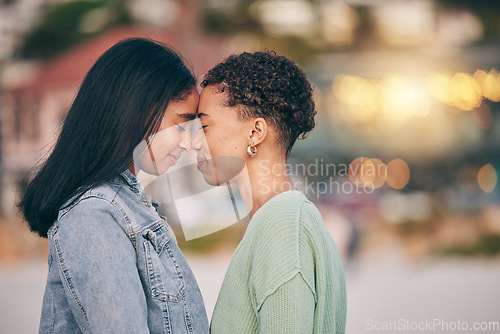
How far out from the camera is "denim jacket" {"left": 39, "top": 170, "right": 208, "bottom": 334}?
1.23m

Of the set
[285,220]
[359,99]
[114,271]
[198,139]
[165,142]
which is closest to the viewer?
[114,271]

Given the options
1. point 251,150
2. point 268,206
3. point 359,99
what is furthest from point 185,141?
point 359,99

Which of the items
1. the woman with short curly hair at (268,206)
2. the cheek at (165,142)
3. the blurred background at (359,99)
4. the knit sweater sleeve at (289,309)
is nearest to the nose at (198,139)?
the woman with short curly hair at (268,206)

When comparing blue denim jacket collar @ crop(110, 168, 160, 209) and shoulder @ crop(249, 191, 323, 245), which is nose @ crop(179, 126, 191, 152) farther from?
shoulder @ crop(249, 191, 323, 245)

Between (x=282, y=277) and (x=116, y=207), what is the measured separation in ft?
1.52

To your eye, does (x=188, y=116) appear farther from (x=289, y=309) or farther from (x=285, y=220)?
(x=289, y=309)

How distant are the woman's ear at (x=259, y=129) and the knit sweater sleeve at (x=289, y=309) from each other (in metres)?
0.46

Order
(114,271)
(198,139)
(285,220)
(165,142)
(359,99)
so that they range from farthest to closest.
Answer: (359,99)
(198,139)
(165,142)
(285,220)
(114,271)

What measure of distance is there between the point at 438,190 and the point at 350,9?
270 centimetres

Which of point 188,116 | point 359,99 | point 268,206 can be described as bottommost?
point 268,206

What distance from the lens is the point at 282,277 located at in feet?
4.38

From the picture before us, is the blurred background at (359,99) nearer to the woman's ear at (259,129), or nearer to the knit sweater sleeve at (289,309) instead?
the woman's ear at (259,129)

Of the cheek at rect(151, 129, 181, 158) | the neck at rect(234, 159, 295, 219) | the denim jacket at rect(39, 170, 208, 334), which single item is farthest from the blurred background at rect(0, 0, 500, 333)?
the denim jacket at rect(39, 170, 208, 334)

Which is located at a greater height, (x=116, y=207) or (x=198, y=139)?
(x=198, y=139)
